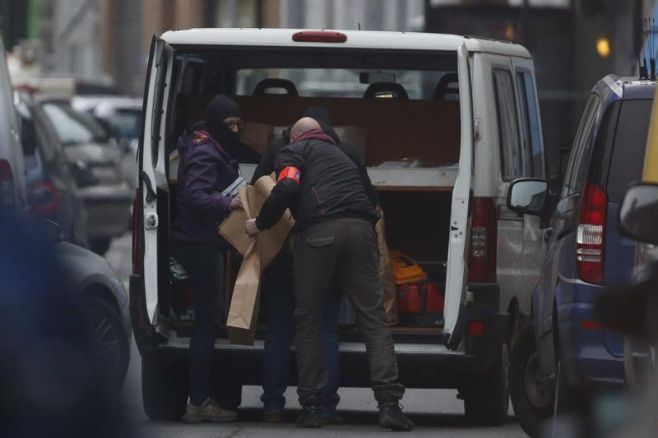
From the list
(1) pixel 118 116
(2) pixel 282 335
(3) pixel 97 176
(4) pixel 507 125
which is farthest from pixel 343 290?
(1) pixel 118 116

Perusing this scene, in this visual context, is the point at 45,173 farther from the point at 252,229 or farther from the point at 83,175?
the point at 252,229

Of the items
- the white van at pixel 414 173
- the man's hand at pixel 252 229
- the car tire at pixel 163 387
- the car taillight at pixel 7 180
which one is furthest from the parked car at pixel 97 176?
the man's hand at pixel 252 229

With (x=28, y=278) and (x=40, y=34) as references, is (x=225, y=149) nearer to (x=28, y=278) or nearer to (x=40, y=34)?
(x=28, y=278)

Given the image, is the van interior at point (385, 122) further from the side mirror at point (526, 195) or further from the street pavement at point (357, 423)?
the side mirror at point (526, 195)

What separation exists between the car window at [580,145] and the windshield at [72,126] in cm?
1208

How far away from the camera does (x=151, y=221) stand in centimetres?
981

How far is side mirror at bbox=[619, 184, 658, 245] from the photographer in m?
5.43

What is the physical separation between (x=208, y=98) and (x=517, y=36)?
1572 centimetres

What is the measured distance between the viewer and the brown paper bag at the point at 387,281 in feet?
34.4

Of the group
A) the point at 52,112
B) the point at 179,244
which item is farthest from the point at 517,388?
the point at 52,112

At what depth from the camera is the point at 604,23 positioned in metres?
27.0

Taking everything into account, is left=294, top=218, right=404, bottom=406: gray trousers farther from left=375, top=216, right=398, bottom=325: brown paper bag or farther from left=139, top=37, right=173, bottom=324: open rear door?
left=139, top=37, right=173, bottom=324: open rear door

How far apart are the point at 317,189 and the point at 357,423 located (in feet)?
4.42

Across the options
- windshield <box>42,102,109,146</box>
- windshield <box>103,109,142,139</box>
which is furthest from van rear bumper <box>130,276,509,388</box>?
windshield <box>103,109,142,139</box>
